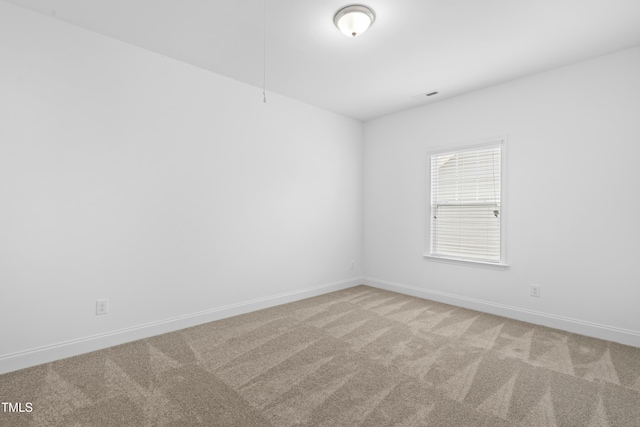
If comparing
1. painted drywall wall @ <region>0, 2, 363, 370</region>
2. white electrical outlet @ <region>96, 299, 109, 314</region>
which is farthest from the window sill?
white electrical outlet @ <region>96, 299, 109, 314</region>

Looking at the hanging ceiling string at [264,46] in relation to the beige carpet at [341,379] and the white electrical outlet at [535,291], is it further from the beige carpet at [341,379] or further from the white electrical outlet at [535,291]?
the white electrical outlet at [535,291]

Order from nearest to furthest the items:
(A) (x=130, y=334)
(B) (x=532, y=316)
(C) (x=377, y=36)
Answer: (C) (x=377, y=36) → (A) (x=130, y=334) → (B) (x=532, y=316)

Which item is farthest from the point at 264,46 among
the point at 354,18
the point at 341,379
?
the point at 341,379

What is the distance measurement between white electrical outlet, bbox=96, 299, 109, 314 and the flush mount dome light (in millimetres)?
3075

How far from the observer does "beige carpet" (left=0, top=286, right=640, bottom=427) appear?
1801 millimetres

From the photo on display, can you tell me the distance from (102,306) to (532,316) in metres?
4.34

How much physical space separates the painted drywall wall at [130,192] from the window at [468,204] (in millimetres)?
1880

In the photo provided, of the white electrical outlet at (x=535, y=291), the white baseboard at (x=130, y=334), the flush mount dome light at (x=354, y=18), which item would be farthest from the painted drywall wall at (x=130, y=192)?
the white electrical outlet at (x=535, y=291)

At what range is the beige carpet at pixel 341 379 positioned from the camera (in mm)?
1801

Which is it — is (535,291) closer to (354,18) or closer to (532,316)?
(532,316)

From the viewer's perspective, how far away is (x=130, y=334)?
2822 mm

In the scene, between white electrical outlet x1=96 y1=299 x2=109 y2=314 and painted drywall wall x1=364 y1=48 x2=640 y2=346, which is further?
painted drywall wall x1=364 y1=48 x2=640 y2=346

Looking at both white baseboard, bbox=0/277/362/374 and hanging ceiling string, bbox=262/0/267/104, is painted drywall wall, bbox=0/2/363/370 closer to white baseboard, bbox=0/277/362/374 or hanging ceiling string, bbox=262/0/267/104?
white baseboard, bbox=0/277/362/374

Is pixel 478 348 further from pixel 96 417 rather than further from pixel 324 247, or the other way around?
pixel 96 417
